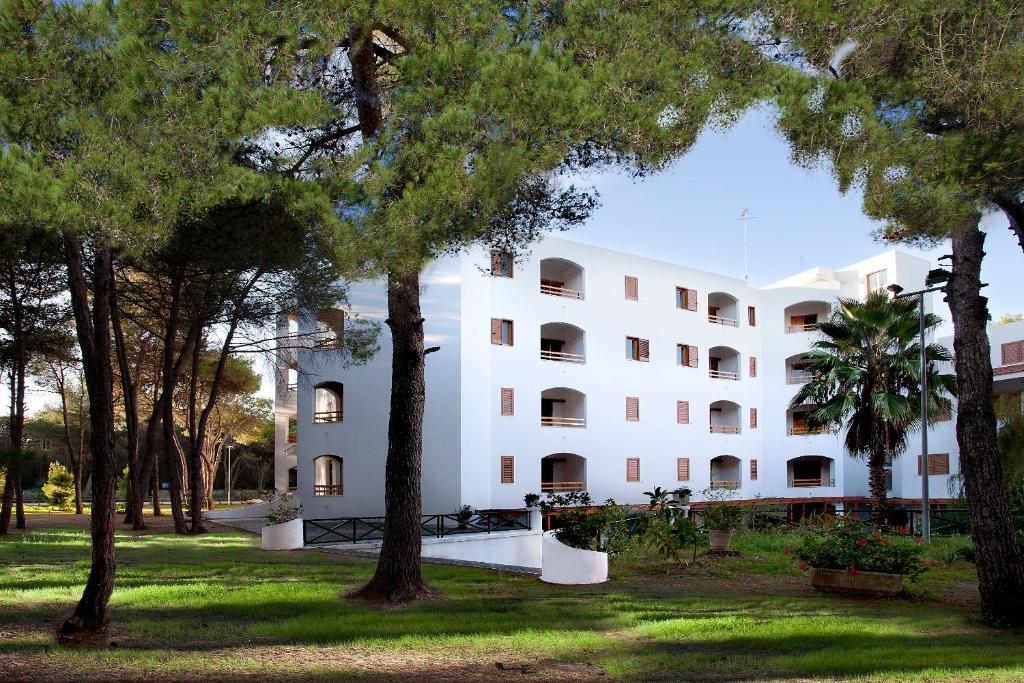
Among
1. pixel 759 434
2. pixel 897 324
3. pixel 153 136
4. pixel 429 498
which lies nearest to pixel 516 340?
pixel 429 498

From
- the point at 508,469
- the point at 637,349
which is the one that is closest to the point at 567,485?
the point at 508,469

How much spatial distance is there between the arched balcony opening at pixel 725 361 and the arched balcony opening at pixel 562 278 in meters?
7.99

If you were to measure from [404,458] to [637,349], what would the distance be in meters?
21.1

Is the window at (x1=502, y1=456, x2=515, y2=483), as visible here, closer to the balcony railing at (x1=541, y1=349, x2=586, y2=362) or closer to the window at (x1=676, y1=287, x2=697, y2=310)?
the balcony railing at (x1=541, y1=349, x2=586, y2=362)

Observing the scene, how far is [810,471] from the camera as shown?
120 ft

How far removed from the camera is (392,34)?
9.33m

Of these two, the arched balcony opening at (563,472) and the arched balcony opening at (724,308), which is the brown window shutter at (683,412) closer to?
the arched balcony opening at (724,308)

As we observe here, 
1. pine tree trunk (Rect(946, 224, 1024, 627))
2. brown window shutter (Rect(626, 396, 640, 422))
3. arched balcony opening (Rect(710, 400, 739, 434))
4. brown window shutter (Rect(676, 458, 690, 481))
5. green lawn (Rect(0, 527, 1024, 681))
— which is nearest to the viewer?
green lawn (Rect(0, 527, 1024, 681))

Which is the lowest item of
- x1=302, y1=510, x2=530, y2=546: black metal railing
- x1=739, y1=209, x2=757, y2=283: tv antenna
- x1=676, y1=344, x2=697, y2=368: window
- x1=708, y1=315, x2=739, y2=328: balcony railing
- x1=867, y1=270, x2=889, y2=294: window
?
x1=302, y1=510, x2=530, y2=546: black metal railing

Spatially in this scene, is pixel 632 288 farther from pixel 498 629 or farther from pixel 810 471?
pixel 498 629

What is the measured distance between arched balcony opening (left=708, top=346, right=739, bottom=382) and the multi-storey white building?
0.22ft

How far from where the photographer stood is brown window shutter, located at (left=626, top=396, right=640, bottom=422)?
2995cm

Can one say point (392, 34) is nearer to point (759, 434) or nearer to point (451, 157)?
point (451, 157)

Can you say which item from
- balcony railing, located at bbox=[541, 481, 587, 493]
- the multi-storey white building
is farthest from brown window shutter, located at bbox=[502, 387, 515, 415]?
balcony railing, located at bbox=[541, 481, 587, 493]
